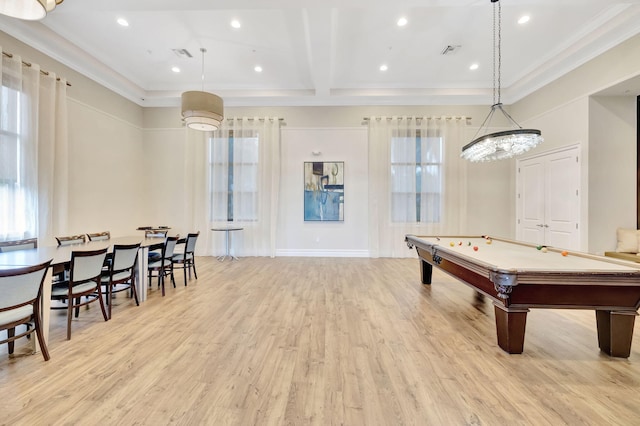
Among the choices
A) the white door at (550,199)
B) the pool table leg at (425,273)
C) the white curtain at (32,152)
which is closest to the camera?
the white curtain at (32,152)

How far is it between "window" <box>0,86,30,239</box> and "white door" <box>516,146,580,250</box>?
8.97 m

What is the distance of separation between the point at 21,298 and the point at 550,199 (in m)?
7.65

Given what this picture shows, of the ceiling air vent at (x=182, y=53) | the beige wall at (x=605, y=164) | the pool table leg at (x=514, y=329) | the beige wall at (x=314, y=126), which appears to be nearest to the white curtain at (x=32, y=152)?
the beige wall at (x=314, y=126)

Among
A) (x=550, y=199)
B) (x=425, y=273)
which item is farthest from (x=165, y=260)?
(x=550, y=199)

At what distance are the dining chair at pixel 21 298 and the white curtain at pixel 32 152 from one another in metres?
2.68

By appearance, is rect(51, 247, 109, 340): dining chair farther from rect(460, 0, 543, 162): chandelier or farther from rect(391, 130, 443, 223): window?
rect(391, 130, 443, 223): window

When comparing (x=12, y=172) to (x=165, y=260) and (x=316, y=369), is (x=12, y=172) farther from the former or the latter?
(x=316, y=369)

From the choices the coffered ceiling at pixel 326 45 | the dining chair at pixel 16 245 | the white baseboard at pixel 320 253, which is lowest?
the white baseboard at pixel 320 253

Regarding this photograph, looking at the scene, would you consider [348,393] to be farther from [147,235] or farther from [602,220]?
[602,220]

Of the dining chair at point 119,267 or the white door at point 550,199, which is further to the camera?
the white door at point 550,199

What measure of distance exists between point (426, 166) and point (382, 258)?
97.4 inches

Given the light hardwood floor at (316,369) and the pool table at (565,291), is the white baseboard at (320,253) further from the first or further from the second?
the pool table at (565,291)

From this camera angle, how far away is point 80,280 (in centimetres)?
265

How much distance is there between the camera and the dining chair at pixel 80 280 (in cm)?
256
